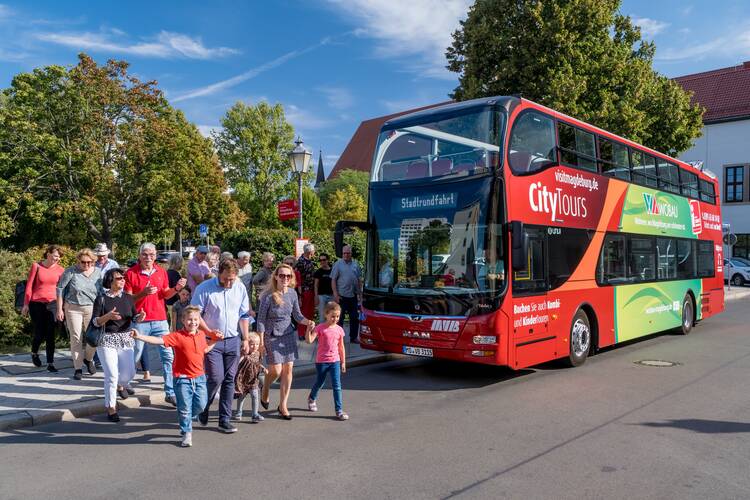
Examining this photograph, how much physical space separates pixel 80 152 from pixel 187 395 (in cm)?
2939

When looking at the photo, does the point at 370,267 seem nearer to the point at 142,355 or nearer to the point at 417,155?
the point at 417,155

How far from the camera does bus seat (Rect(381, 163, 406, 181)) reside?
29.2ft

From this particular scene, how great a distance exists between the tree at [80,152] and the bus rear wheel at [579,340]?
27441mm

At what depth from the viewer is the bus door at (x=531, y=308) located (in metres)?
8.11

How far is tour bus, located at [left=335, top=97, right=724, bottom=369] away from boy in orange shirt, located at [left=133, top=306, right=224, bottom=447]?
136 inches

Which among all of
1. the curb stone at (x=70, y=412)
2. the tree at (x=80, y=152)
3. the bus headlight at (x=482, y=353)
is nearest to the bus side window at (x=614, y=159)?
the bus headlight at (x=482, y=353)

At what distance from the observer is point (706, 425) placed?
621 centimetres

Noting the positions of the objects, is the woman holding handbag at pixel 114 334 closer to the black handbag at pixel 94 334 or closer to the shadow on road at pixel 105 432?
the black handbag at pixel 94 334

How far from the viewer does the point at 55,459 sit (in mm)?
5320

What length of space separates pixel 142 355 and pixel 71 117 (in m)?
28.3

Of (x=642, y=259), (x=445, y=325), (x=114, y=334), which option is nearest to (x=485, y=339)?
(x=445, y=325)

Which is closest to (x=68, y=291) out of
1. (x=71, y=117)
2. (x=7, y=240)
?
(x=71, y=117)

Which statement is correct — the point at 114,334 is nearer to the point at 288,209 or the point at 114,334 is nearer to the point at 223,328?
the point at 223,328

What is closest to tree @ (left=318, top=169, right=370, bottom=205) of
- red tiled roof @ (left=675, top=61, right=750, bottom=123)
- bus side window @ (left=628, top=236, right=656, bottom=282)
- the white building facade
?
red tiled roof @ (left=675, top=61, right=750, bottom=123)
